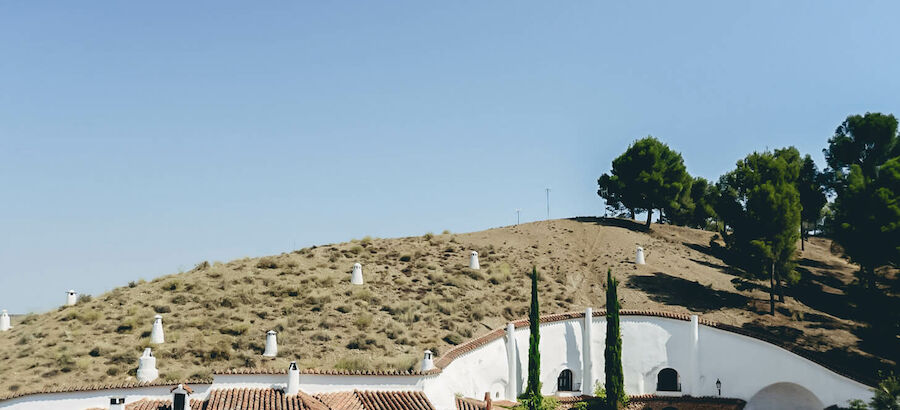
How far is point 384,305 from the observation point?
124 ft

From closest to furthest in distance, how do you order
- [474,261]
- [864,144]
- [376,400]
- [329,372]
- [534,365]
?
[329,372] < [376,400] < [534,365] < [474,261] < [864,144]

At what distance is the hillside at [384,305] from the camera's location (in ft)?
102

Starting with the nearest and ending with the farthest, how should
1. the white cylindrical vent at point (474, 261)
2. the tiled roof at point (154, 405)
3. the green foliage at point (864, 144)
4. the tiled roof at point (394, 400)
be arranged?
the tiled roof at point (154, 405), the tiled roof at point (394, 400), the white cylindrical vent at point (474, 261), the green foliage at point (864, 144)

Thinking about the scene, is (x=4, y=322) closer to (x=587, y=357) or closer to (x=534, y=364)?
(x=534, y=364)

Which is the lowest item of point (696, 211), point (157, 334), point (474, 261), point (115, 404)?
point (115, 404)

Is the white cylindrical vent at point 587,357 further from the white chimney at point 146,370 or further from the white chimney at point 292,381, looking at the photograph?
the white chimney at point 146,370

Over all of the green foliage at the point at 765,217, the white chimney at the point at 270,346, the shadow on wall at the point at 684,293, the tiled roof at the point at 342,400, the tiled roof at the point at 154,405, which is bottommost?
the tiled roof at the point at 342,400

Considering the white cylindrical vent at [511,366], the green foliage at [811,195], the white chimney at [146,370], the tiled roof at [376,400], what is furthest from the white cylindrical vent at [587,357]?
the green foliage at [811,195]

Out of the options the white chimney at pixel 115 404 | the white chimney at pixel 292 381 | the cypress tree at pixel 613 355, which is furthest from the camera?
the cypress tree at pixel 613 355

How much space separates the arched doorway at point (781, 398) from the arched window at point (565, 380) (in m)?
8.39

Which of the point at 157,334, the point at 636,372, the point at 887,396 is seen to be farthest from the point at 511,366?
the point at 157,334

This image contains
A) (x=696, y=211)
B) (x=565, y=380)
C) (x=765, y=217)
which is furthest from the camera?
(x=696, y=211)

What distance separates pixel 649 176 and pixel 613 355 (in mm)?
25078

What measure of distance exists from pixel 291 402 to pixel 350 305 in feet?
46.3
